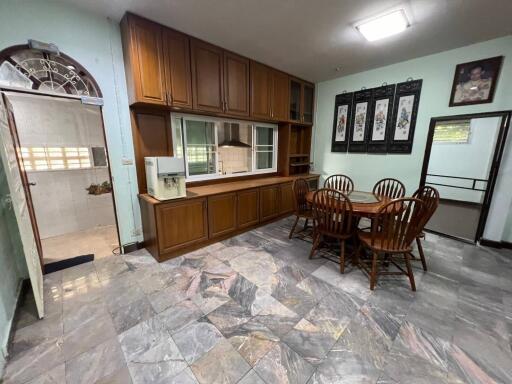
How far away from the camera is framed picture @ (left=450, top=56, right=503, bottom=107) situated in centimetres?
273

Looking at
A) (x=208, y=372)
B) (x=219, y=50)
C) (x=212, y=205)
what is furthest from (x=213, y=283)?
(x=219, y=50)

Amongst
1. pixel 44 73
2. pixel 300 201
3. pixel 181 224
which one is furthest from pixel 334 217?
pixel 44 73

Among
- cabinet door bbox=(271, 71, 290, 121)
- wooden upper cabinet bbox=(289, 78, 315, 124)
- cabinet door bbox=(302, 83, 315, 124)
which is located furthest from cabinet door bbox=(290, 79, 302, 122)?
cabinet door bbox=(271, 71, 290, 121)

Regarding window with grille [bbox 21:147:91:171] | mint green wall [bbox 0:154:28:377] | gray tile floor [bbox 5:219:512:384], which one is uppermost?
window with grille [bbox 21:147:91:171]

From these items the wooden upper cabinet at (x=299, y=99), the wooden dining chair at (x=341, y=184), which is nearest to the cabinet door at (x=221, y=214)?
the wooden dining chair at (x=341, y=184)

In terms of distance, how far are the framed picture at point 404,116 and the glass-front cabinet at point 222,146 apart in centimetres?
212

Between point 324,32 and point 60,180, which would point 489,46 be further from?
point 60,180

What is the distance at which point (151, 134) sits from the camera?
9.01 ft

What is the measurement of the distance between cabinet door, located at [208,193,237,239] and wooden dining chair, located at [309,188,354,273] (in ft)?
4.15

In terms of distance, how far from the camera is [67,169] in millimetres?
3416

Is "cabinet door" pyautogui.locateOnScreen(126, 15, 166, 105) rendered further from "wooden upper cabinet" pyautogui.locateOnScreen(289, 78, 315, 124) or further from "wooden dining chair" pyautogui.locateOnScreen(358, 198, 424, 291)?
"wooden dining chair" pyautogui.locateOnScreen(358, 198, 424, 291)

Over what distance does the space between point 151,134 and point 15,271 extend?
6.29ft

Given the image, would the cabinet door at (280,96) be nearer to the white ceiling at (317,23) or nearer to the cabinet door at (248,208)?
the white ceiling at (317,23)

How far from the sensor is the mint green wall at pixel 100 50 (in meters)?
1.91
